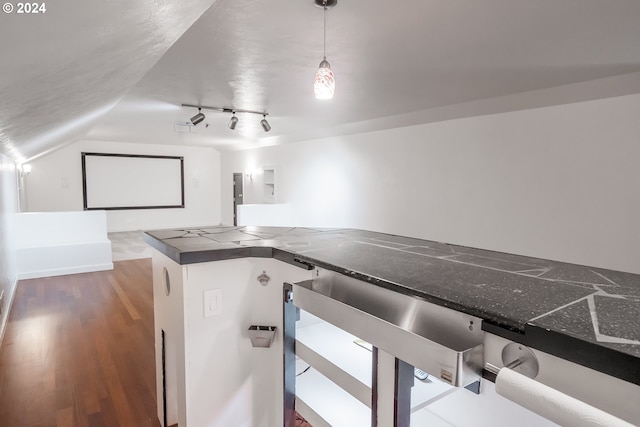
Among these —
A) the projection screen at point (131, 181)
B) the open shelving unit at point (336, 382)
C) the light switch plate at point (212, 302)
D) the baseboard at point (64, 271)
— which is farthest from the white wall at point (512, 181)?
the projection screen at point (131, 181)

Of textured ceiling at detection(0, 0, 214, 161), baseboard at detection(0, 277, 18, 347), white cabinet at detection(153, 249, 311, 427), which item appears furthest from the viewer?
baseboard at detection(0, 277, 18, 347)

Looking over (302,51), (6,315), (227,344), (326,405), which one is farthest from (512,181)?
(6,315)

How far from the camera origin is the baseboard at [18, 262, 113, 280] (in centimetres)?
555

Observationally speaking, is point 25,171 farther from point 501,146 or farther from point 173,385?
point 501,146

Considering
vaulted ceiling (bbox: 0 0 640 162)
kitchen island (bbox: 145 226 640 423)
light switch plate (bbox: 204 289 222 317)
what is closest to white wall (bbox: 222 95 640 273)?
vaulted ceiling (bbox: 0 0 640 162)

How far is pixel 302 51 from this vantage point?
106 inches

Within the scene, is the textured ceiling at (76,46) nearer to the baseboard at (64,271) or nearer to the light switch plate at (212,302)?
the light switch plate at (212,302)

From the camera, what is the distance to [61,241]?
588 centimetres

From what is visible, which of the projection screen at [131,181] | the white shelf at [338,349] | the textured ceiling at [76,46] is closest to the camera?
the textured ceiling at [76,46]

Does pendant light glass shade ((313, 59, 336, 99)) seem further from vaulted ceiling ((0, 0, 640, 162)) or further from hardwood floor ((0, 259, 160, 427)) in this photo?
hardwood floor ((0, 259, 160, 427))

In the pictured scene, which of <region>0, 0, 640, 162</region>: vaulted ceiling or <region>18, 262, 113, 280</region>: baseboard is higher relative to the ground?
<region>0, 0, 640, 162</region>: vaulted ceiling

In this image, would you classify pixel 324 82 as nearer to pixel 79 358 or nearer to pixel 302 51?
pixel 302 51

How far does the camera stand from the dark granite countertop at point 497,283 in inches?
29.5

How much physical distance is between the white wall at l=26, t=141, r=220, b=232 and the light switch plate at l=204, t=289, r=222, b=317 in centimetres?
894
